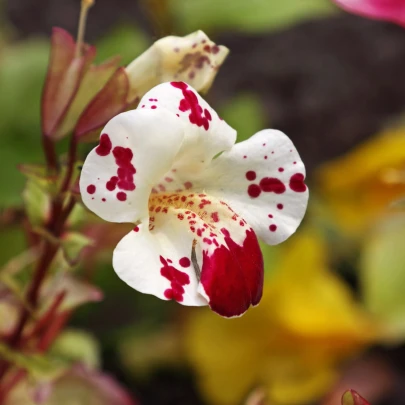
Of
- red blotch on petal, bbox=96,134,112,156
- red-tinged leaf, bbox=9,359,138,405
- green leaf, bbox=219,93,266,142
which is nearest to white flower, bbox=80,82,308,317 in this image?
red blotch on petal, bbox=96,134,112,156

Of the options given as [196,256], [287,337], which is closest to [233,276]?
[196,256]

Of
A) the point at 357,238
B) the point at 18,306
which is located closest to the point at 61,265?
the point at 18,306

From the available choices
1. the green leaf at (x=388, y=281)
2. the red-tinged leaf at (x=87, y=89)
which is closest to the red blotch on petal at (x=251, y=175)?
the red-tinged leaf at (x=87, y=89)

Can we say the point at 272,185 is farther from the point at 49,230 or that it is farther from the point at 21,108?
the point at 21,108

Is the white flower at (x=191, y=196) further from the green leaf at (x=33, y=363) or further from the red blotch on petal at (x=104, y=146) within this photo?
the green leaf at (x=33, y=363)

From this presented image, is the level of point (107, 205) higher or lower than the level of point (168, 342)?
higher

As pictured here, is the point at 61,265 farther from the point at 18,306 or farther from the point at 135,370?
the point at 135,370

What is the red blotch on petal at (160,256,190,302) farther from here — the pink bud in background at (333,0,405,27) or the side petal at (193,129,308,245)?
the pink bud in background at (333,0,405,27)
